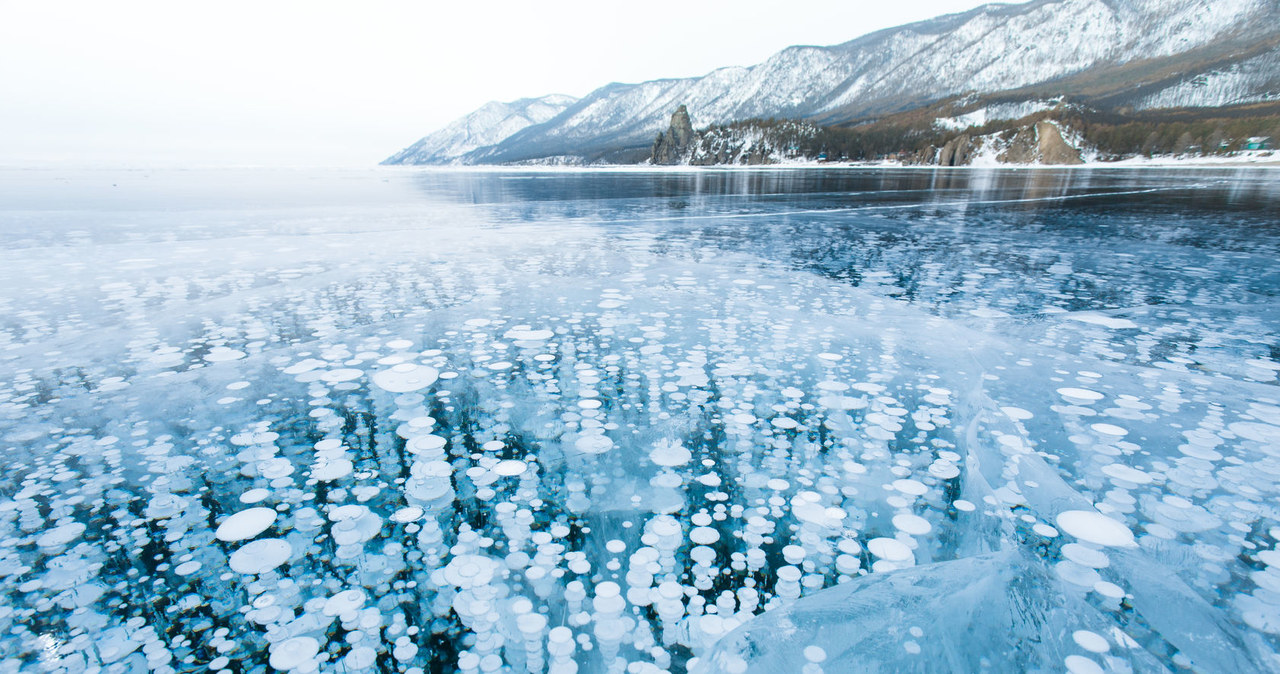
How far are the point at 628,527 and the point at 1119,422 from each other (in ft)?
9.55

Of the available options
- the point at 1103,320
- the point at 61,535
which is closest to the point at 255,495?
Result: the point at 61,535

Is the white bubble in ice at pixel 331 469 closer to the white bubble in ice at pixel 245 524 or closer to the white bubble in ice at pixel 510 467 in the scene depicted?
the white bubble in ice at pixel 245 524

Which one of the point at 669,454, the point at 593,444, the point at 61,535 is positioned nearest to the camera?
the point at 61,535

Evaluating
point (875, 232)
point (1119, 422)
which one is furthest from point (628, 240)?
point (1119, 422)

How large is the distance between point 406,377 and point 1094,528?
12.6 ft

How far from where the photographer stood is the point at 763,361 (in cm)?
421

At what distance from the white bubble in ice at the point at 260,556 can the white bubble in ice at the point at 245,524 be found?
0.08 m

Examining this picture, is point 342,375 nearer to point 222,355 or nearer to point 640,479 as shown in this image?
point 222,355

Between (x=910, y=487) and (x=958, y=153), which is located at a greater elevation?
(x=958, y=153)

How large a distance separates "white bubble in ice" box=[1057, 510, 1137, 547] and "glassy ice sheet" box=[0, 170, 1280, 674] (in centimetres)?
1

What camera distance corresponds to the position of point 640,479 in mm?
2670

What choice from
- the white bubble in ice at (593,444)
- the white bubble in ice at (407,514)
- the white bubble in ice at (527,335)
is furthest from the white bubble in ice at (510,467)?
the white bubble in ice at (527,335)

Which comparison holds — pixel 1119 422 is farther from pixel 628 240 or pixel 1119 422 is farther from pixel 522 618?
pixel 628 240

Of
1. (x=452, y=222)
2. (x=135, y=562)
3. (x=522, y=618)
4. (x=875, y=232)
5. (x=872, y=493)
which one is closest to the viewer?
(x=522, y=618)
